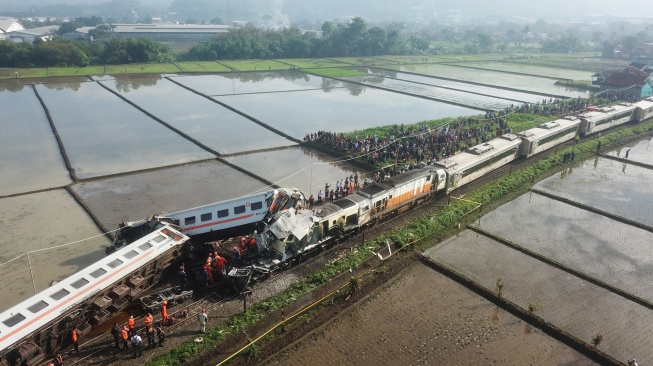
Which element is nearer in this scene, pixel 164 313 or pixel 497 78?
pixel 164 313

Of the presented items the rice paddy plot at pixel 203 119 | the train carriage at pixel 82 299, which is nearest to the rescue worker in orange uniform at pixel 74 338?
the train carriage at pixel 82 299

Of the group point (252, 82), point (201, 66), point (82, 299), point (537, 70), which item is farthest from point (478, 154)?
point (537, 70)

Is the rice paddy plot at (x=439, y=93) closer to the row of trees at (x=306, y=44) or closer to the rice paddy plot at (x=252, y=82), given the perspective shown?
the rice paddy plot at (x=252, y=82)

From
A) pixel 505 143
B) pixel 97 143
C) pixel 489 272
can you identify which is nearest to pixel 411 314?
pixel 489 272

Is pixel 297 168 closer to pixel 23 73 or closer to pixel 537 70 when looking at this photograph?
pixel 23 73

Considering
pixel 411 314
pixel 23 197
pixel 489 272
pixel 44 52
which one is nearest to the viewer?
pixel 411 314

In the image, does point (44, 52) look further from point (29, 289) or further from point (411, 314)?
point (411, 314)

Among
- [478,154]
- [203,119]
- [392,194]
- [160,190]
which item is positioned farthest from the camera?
[203,119]
